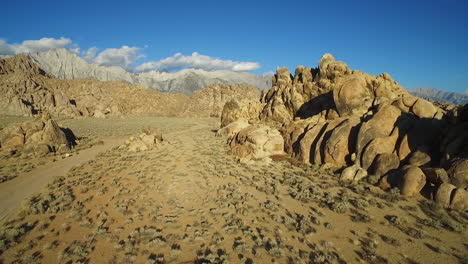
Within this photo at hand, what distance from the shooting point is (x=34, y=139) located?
27234 millimetres

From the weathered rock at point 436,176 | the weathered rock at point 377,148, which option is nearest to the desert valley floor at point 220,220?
the weathered rock at point 436,176

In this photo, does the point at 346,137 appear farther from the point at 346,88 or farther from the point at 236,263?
the point at 236,263

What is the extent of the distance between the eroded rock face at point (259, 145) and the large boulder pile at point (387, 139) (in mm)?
1191

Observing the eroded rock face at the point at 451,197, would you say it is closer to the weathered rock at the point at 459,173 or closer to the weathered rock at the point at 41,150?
the weathered rock at the point at 459,173

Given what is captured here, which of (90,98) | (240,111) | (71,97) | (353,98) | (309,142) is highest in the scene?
(71,97)

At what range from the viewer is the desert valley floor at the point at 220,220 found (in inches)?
356

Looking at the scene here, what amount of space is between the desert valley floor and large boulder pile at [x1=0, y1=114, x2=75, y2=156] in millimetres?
8452

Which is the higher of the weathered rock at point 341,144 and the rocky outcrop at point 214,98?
the rocky outcrop at point 214,98

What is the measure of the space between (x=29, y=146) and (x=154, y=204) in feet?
74.6

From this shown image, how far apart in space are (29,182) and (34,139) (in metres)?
12.7

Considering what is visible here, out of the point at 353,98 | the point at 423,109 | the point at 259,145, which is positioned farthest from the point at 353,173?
the point at 353,98

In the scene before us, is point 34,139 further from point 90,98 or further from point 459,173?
point 90,98

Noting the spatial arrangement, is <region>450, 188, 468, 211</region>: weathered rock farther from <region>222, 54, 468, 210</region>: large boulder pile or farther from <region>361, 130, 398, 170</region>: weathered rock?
<region>361, 130, 398, 170</region>: weathered rock

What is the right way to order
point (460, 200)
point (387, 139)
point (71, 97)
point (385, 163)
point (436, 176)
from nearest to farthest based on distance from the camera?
point (460, 200), point (436, 176), point (385, 163), point (387, 139), point (71, 97)
